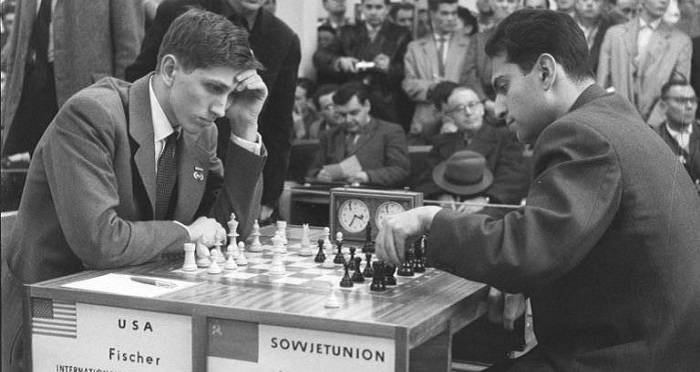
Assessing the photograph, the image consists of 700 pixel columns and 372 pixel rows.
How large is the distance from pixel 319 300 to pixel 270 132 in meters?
2.13

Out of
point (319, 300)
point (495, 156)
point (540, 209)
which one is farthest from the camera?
point (495, 156)

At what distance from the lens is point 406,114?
7211 millimetres

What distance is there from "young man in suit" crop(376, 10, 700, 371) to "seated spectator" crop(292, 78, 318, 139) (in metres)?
5.31

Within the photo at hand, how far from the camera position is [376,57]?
287 inches

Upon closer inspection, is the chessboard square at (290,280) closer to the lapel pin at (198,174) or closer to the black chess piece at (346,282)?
the black chess piece at (346,282)

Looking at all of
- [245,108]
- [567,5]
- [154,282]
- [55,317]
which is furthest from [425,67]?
[55,317]

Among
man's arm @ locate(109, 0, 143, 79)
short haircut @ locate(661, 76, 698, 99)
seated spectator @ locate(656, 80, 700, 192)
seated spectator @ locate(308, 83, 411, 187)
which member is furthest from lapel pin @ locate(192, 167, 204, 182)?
short haircut @ locate(661, 76, 698, 99)

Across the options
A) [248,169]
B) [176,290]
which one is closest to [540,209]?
[176,290]

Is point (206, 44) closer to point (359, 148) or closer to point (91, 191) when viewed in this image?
point (91, 191)

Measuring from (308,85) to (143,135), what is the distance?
5.15 metres

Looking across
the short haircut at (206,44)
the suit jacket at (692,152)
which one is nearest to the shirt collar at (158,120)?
the short haircut at (206,44)

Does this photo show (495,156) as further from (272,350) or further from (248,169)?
(272,350)

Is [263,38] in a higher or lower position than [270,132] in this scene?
higher

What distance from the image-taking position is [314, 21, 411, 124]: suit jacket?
278 inches
